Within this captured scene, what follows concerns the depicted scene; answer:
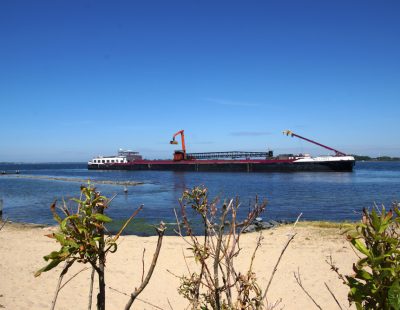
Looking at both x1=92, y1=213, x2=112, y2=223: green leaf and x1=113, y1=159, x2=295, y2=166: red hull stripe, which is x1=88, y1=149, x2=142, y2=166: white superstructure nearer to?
x1=113, y1=159, x2=295, y2=166: red hull stripe

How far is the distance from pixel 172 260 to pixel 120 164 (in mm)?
77764

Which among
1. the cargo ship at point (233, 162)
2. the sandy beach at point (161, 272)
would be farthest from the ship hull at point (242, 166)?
the sandy beach at point (161, 272)

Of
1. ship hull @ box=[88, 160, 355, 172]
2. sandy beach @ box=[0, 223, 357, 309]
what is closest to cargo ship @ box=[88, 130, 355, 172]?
ship hull @ box=[88, 160, 355, 172]

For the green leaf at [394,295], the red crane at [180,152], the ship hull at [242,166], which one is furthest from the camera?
the red crane at [180,152]

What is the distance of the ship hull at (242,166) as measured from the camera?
63684 millimetres

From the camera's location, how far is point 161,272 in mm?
10922

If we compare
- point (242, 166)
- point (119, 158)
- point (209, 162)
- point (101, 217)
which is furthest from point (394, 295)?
point (119, 158)

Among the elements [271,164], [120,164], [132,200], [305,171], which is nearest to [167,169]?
[120,164]

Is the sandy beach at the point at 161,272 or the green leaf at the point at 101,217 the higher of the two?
the green leaf at the point at 101,217

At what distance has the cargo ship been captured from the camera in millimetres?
63875

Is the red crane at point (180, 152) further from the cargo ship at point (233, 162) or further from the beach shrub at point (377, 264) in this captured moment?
the beach shrub at point (377, 264)

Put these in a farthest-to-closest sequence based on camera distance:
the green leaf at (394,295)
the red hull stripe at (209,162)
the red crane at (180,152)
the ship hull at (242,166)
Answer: the red crane at (180,152)
the red hull stripe at (209,162)
the ship hull at (242,166)
the green leaf at (394,295)

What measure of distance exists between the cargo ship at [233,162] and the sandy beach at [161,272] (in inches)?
1981

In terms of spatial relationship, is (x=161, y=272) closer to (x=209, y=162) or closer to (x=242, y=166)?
(x=242, y=166)
